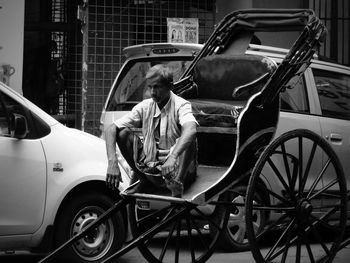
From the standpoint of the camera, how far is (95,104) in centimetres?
1164

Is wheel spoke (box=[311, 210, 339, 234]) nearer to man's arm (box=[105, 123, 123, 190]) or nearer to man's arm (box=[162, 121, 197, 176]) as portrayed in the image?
man's arm (box=[162, 121, 197, 176])

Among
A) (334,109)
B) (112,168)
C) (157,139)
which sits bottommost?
(112,168)

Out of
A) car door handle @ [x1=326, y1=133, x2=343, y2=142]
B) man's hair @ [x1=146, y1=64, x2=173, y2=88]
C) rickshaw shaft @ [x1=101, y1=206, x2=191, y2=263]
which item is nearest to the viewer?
rickshaw shaft @ [x1=101, y1=206, x2=191, y2=263]

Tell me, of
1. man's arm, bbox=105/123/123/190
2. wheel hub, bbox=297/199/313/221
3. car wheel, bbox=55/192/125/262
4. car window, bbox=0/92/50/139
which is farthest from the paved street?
man's arm, bbox=105/123/123/190

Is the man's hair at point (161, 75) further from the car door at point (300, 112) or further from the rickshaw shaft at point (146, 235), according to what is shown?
the car door at point (300, 112)

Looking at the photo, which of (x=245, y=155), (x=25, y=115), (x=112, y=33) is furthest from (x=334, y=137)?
(x=112, y=33)

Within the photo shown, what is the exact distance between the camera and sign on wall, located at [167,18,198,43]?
11555 millimetres

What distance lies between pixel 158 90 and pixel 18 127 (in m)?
1.53

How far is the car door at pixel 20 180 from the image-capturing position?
6758 mm

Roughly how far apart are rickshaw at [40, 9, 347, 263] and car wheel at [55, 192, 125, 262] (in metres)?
0.57

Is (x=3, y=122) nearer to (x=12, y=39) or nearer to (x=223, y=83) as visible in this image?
(x=223, y=83)

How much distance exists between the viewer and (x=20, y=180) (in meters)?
6.80

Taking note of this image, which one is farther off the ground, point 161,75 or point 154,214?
point 161,75

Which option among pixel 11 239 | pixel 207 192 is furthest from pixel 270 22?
pixel 11 239
